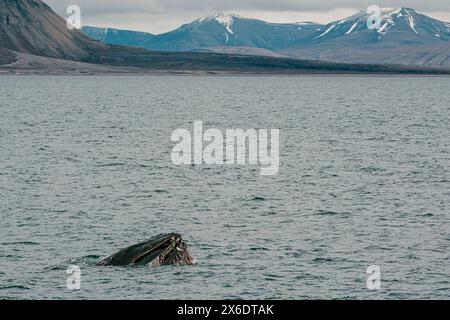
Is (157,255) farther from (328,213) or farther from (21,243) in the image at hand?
(328,213)

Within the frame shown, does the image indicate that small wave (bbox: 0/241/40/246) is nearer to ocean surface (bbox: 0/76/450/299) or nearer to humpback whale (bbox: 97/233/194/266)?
ocean surface (bbox: 0/76/450/299)

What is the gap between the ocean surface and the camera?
38.0 meters

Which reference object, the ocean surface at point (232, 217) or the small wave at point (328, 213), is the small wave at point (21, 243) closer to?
the ocean surface at point (232, 217)

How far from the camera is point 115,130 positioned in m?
121

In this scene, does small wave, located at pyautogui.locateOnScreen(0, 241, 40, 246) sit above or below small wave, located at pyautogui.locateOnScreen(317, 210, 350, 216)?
below

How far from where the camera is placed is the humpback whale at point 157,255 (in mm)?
40344

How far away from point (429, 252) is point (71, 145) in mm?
60989

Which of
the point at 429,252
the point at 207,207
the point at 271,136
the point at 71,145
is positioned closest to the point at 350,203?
the point at 207,207

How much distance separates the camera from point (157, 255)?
40375 mm

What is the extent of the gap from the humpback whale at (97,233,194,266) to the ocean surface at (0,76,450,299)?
78cm

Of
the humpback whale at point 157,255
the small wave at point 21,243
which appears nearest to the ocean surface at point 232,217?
the small wave at point 21,243

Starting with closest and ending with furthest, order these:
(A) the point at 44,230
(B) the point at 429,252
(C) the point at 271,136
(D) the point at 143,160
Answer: (B) the point at 429,252 < (A) the point at 44,230 < (D) the point at 143,160 < (C) the point at 271,136

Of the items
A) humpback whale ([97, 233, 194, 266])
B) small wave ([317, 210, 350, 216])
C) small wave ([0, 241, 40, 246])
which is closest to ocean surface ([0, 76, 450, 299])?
small wave ([0, 241, 40, 246])
